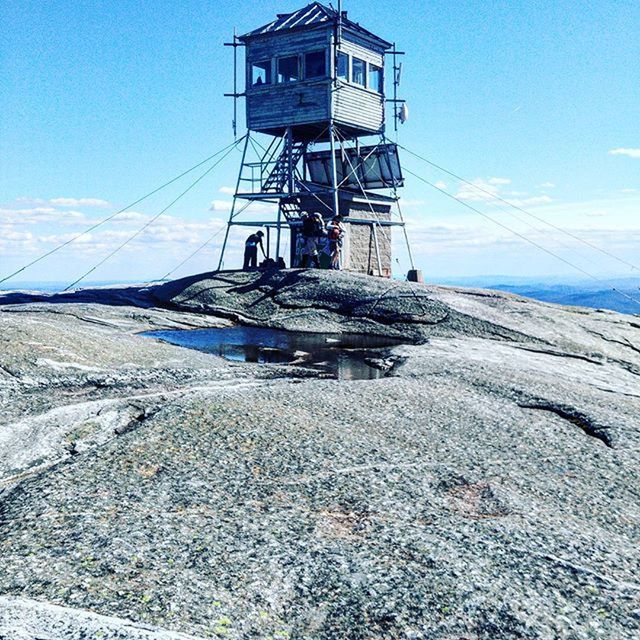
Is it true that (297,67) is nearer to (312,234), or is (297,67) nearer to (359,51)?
(359,51)

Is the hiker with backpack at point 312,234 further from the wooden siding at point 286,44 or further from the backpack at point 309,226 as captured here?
the wooden siding at point 286,44

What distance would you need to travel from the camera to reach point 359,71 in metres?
31.7

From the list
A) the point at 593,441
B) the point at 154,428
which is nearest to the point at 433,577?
the point at 154,428

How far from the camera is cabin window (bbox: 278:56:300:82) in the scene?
101 feet

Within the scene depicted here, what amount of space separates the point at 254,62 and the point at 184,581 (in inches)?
1151

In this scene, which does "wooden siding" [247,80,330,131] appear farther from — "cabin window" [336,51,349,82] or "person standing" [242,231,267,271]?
"person standing" [242,231,267,271]

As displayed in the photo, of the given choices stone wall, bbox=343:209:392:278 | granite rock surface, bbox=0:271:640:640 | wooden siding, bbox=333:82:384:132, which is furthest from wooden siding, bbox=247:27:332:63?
granite rock surface, bbox=0:271:640:640

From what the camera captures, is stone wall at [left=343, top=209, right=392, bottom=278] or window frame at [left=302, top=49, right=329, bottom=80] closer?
window frame at [left=302, top=49, right=329, bottom=80]

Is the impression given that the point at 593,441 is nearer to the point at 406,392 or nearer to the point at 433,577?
the point at 406,392

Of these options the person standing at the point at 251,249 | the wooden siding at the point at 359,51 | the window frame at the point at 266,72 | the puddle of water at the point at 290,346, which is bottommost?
the puddle of water at the point at 290,346

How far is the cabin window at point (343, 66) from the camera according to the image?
98.4ft

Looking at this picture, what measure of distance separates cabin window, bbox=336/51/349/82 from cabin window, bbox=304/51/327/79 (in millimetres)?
716

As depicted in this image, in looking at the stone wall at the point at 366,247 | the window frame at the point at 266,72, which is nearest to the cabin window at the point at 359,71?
the window frame at the point at 266,72

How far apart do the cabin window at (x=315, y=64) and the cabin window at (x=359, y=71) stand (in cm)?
164
